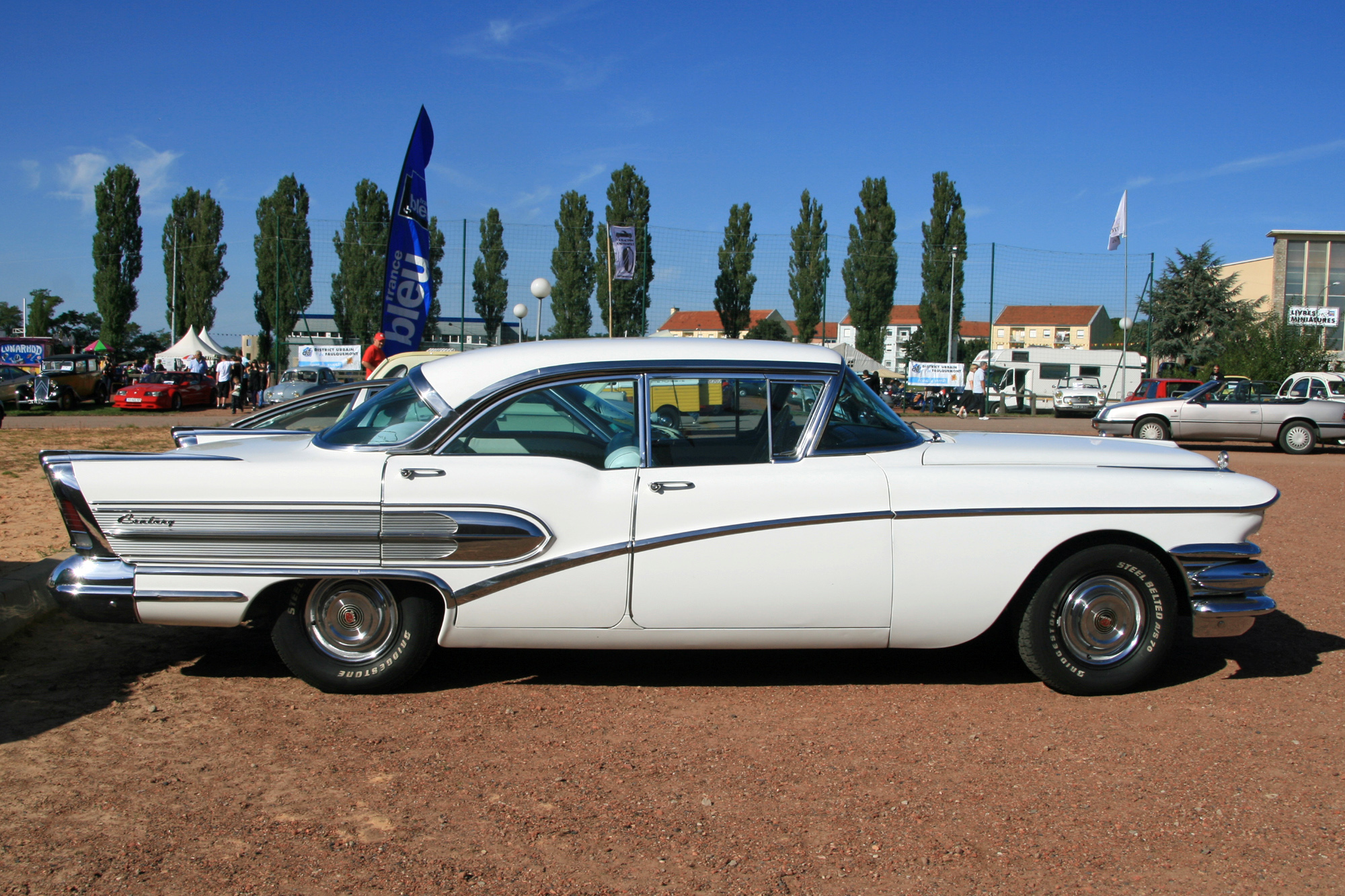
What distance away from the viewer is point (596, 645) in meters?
3.79

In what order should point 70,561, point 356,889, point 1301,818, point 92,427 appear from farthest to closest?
point 92,427, point 70,561, point 1301,818, point 356,889

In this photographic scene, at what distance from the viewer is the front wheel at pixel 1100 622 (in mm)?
3834

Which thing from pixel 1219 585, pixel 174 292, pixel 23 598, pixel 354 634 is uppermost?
pixel 174 292

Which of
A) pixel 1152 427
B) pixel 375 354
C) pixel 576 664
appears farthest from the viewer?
pixel 1152 427

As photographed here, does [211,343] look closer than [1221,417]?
No

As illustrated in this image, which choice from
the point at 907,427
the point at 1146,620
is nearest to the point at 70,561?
the point at 907,427

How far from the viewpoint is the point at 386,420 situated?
3934 mm

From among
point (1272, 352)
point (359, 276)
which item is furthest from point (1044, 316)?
point (359, 276)

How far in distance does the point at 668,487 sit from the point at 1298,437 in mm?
18299

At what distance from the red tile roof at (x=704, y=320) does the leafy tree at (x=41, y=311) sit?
2783 inches

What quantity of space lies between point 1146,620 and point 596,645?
228 cm

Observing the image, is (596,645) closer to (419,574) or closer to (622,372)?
(419,574)

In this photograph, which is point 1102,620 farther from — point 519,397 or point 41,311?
point 41,311

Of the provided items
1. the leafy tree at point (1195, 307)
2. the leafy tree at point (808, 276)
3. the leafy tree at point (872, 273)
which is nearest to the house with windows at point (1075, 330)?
the leafy tree at point (1195, 307)
